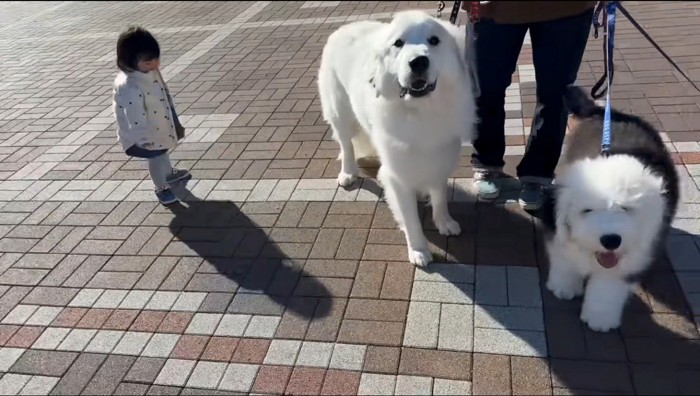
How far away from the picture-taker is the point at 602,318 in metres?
2.78

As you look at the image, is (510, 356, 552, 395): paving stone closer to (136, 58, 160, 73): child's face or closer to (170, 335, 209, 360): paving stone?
(170, 335, 209, 360): paving stone

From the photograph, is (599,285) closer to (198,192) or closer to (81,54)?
(198,192)

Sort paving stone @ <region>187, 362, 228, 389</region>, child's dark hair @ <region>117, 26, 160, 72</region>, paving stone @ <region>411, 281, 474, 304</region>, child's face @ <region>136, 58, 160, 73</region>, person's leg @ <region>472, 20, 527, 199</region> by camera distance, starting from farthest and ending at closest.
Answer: child's face @ <region>136, 58, 160, 73</region>
child's dark hair @ <region>117, 26, 160, 72</region>
person's leg @ <region>472, 20, 527, 199</region>
paving stone @ <region>411, 281, 474, 304</region>
paving stone @ <region>187, 362, 228, 389</region>

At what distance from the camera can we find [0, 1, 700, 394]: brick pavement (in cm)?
276

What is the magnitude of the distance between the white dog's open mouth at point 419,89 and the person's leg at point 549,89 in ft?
3.39

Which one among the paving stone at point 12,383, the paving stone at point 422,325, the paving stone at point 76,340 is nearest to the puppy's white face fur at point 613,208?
the paving stone at point 422,325

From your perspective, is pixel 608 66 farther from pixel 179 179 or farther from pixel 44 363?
pixel 44 363

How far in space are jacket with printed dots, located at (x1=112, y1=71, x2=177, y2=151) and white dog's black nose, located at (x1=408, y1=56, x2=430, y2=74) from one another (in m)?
2.35

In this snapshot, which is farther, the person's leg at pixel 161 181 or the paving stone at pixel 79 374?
the person's leg at pixel 161 181

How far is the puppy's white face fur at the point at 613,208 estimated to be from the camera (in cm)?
248

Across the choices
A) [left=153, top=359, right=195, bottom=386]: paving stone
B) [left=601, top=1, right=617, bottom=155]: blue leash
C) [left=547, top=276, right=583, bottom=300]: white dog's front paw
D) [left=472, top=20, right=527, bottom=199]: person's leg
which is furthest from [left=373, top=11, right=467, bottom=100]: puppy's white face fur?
[left=153, top=359, right=195, bottom=386]: paving stone

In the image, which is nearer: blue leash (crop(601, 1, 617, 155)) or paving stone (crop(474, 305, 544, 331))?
blue leash (crop(601, 1, 617, 155))

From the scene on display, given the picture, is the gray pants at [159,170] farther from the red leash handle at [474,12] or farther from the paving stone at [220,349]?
the red leash handle at [474,12]

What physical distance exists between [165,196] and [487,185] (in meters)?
2.64
